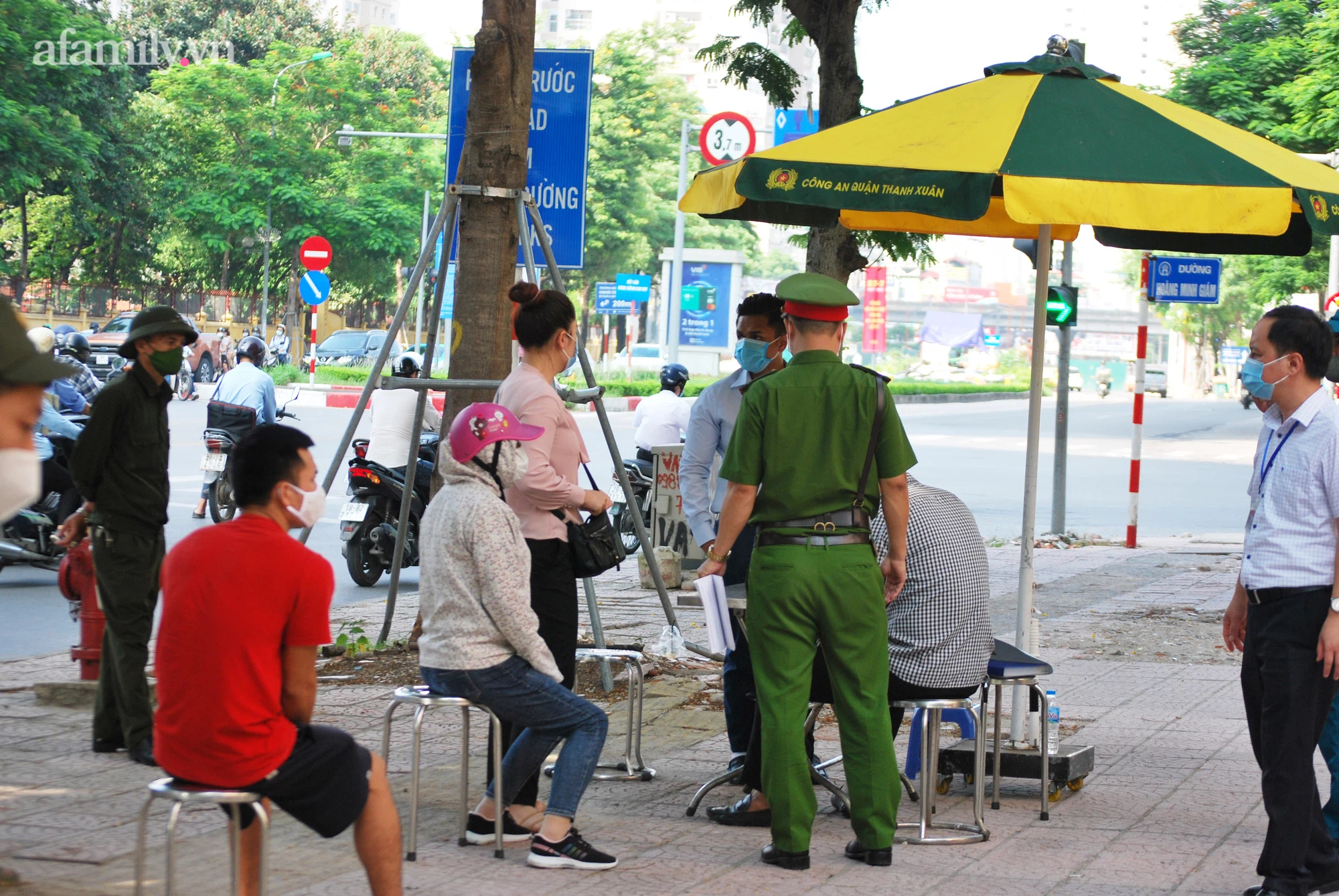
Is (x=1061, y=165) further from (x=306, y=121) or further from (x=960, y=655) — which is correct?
(x=306, y=121)

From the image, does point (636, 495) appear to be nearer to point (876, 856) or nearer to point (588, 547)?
point (588, 547)

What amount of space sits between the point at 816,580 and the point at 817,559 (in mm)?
67

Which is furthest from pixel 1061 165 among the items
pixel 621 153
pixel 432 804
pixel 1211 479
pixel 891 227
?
pixel 621 153

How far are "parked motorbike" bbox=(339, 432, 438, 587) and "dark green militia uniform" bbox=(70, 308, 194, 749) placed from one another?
206 inches

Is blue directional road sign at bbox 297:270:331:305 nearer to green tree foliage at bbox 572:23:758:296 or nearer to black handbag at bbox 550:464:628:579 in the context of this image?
green tree foliage at bbox 572:23:758:296

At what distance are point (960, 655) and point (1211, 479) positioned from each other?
21.2 metres

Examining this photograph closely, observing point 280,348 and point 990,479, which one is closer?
point 990,479

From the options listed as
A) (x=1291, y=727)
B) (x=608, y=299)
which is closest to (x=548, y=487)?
(x=1291, y=727)

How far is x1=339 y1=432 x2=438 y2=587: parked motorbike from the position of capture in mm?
11305

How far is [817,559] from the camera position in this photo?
15.3ft

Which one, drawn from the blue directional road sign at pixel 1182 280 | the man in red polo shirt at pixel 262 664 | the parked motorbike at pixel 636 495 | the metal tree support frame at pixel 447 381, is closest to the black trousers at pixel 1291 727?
the man in red polo shirt at pixel 262 664

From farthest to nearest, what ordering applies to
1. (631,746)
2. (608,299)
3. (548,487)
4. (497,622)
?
1. (608,299)
2. (631,746)
3. (548,487)
4. (497,622)

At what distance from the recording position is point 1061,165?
504 centimetres

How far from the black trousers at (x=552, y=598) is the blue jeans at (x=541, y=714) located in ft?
1.07
